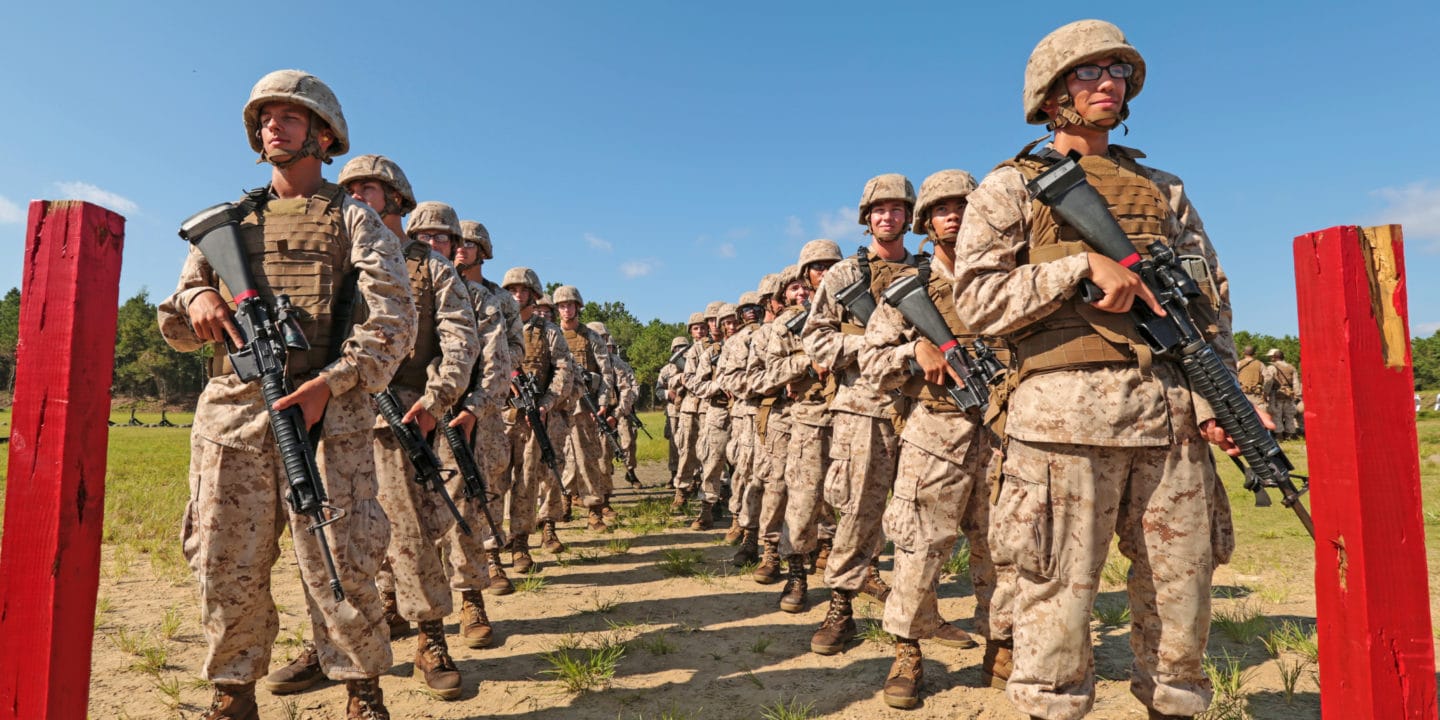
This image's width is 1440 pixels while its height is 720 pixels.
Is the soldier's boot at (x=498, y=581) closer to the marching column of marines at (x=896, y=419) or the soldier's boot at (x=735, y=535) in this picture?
the marching column of marines at (x=896, y=419)

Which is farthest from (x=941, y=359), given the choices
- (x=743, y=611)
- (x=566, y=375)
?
→ (x=566, y=375)

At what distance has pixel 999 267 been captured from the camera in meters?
2.71

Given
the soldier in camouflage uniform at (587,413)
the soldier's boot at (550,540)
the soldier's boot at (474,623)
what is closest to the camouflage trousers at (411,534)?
the soldier's boot at (474,623)

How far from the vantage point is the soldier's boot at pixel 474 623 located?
4.61 m

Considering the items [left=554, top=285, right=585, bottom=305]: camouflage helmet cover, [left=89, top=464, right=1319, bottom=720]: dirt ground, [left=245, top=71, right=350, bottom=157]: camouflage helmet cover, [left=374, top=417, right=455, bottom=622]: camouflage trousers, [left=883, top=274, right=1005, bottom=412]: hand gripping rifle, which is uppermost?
[left=554, top=285, right=585, bottom=305]: camouflage helmet cover

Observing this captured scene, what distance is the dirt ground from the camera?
3.66m

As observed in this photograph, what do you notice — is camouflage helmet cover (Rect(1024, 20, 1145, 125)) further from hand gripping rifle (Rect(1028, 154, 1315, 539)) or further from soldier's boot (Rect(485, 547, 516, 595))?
soldier's boot (Rect(485, 547, 516, 595))

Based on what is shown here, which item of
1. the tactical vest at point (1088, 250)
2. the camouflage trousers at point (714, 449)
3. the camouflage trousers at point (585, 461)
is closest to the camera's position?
the tactical vest at point (1088, 250)

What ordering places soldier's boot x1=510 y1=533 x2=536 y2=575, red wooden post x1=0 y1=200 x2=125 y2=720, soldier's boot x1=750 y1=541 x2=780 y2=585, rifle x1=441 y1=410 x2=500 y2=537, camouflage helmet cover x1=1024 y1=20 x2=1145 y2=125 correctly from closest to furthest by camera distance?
red wooden post x1=0 y1=200 x2=125 y2=720 < camouflage helmet cover x1=1024 y1=20 x2=1145 y2=125 < rifle x1=441 y1=410 x2=500 y2=537 < soldier's boot x1=750 y1=541 x2=780 y2=585 < soldier's boot x1=510 y1=533 x2=536 y2=575

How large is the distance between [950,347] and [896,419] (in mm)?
666

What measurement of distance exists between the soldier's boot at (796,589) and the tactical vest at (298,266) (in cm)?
365

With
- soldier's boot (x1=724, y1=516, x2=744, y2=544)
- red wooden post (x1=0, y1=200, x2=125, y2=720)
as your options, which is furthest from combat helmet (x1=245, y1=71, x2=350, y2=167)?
soldier's boot (x1=724, y1=516, x2=744, y2=544)

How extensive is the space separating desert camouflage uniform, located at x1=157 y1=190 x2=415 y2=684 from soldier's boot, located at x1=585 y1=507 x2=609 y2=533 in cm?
607

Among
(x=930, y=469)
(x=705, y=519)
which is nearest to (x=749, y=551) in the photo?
(x=705, y=519)
